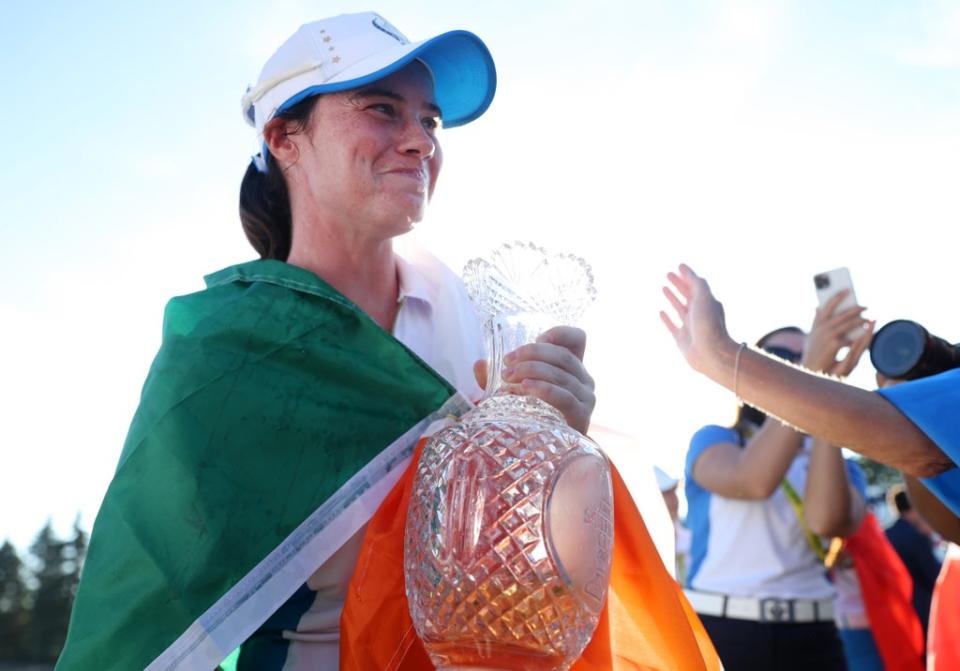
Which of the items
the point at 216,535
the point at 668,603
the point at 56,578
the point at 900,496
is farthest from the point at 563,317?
the point at 56,578

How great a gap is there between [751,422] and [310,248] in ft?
9.10

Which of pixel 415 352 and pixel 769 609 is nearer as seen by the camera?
pixel 415 352

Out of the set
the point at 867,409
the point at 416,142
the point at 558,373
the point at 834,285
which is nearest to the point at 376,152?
the point at 416,142

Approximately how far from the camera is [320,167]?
2.10 meters

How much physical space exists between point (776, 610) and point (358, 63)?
288 cm

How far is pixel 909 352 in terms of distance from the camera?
248cm

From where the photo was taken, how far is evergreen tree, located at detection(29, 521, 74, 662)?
3294 centimetres

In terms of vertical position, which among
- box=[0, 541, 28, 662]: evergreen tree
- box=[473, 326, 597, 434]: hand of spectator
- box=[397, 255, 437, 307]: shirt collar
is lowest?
box=[0, 541, 28, 662]: evergreen tree

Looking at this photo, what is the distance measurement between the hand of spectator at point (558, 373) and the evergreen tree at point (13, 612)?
35.4 metres

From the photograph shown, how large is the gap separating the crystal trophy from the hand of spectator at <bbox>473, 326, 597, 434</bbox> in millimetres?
96

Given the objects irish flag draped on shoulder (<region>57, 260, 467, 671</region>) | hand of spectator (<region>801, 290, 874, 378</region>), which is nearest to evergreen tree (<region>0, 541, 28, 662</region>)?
hand of spectator (<region>801, 290, 874, 378</region>)

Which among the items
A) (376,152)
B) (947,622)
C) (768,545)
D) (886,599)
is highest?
(376,152)

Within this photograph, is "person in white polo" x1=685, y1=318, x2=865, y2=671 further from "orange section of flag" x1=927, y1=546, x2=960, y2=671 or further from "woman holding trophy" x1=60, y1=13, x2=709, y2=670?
"woman holding trophy" x1=60, y1=13, x2=709, y2=670

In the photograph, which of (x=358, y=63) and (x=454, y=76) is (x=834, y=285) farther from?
(x=358, y=63)
